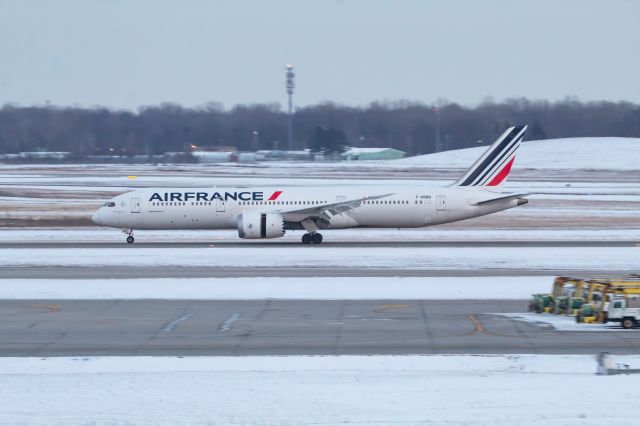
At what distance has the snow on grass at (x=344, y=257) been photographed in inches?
1410

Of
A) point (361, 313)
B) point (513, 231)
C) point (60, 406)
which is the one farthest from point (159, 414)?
point (513, 231)

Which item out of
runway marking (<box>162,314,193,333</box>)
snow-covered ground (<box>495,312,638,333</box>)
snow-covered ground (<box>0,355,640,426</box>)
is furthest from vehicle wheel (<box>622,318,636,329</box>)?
runway marking (<box>162,314,193,333</box>)

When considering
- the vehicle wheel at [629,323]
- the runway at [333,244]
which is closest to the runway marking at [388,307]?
the vehicle wheel at [629,323]

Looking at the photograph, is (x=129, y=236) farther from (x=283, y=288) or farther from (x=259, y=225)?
(x=283, y=288)

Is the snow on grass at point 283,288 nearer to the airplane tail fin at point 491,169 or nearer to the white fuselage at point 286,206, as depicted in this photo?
the white fuselage at point 286,206

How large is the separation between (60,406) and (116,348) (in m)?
4.74

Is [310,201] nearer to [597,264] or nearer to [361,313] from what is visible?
[597,264]

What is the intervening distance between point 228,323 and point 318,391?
7.49 meters

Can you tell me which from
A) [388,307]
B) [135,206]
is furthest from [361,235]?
[388,307]

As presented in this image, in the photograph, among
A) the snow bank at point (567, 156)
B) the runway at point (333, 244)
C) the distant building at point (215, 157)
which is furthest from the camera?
the distant building at point (215, 157)

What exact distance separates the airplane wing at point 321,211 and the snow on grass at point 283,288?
41.7ft

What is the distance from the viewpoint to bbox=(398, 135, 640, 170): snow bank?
390ft

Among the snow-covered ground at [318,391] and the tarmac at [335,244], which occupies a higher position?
the snow-covered ground at [318,391]

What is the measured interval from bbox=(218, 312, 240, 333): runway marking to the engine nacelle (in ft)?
60.0
